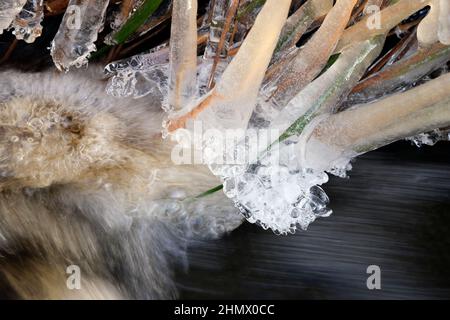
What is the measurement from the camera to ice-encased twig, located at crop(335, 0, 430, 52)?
1481 millimetres

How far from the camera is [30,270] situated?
1.73 meters

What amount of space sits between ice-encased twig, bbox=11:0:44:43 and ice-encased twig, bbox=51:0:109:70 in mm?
105

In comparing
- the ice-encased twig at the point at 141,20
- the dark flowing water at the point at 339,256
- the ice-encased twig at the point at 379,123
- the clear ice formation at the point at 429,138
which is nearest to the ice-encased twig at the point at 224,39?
the ice-encased twig at the point at 141,20

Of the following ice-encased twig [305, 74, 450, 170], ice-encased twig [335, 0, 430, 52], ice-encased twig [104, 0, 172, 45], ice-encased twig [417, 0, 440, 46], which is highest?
ice-encased twig [104, 0, 172, 45]

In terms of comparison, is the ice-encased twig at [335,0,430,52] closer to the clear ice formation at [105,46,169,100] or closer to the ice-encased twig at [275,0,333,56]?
the ice-encased twig at [275,0,333,56]

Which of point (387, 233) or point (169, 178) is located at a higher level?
point (169, 178)

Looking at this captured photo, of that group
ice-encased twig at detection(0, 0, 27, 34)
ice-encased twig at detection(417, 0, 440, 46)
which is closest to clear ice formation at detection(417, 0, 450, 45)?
ice-encased twig at detection(417, 0, 440, 46)

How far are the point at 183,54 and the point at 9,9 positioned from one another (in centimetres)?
56

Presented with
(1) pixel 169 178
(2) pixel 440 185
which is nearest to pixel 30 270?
(1) pixel 169 178

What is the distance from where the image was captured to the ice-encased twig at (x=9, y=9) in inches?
63.2

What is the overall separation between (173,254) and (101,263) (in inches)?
9.8

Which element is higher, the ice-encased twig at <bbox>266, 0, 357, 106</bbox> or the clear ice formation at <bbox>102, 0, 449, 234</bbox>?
the ice-encased twig at <bbox>266, 0, 357, 106</bbox>

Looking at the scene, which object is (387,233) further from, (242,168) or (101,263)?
(101,263)

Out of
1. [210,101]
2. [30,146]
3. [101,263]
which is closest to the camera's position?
[210,101]
